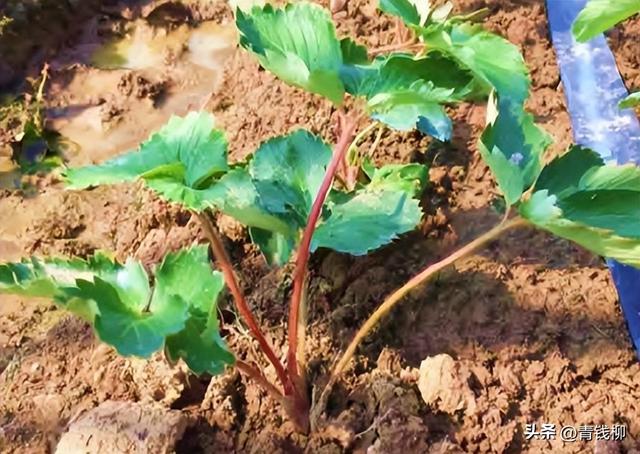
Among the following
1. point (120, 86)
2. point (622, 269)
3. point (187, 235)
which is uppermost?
point (120, 86)

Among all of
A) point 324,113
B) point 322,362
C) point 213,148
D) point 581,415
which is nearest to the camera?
point 213,148

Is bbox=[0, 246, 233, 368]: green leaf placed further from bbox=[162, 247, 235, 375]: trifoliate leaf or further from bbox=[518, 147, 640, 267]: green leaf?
bbox=[518, 147, 640, 267]: green leaf

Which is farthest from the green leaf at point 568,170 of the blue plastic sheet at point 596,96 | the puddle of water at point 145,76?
the puddle of water at point 145,76

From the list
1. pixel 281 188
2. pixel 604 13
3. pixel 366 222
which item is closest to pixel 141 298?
pixel 281 188

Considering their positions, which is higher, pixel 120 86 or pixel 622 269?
pixel 120 86

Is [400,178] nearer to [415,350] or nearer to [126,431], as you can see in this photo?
[415,350]

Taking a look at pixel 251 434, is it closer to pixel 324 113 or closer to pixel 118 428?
pixel 118 428

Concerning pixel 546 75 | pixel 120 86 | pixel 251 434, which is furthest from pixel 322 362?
pixel 120 86

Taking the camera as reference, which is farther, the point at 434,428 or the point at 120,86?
the point at 120,86
